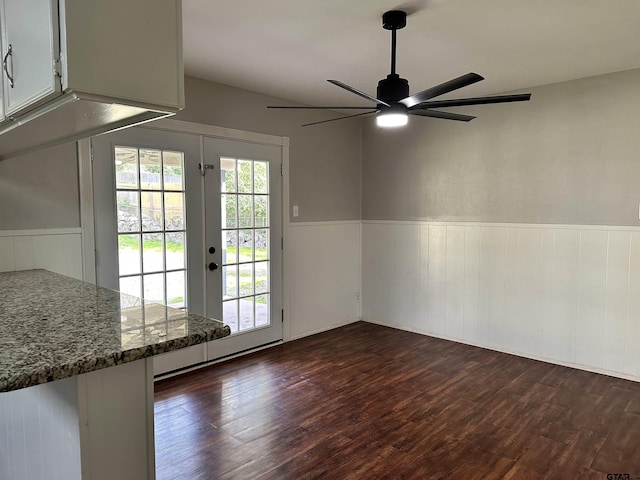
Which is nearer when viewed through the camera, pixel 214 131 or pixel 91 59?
pixel 91 59

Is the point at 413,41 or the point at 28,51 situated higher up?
the point at 413,41

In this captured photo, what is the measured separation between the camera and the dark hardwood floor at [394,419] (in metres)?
2.32

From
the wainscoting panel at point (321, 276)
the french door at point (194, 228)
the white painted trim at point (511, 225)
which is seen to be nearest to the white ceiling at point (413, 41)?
the french door at point (194, 228)

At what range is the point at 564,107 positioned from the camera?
146 inches

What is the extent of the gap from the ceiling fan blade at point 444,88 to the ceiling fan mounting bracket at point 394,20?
463mm

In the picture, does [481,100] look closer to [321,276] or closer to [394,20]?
[394,20]

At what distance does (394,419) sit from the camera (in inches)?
111

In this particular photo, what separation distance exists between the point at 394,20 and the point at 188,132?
189 centimetres

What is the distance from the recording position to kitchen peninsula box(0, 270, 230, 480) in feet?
3.43

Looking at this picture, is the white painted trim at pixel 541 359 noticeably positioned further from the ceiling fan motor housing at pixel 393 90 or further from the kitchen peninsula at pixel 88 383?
the kitchen peninsula at pixel 88 383

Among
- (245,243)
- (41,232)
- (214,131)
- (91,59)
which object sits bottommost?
(245,243)

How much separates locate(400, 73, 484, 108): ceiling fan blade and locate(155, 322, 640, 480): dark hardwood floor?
197cm

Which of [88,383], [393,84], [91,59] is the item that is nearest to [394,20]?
[393,84]

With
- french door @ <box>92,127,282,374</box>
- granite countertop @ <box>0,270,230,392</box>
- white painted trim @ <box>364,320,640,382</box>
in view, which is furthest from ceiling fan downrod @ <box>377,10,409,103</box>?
white painted trim @ <box>364,320,640,382</box>
